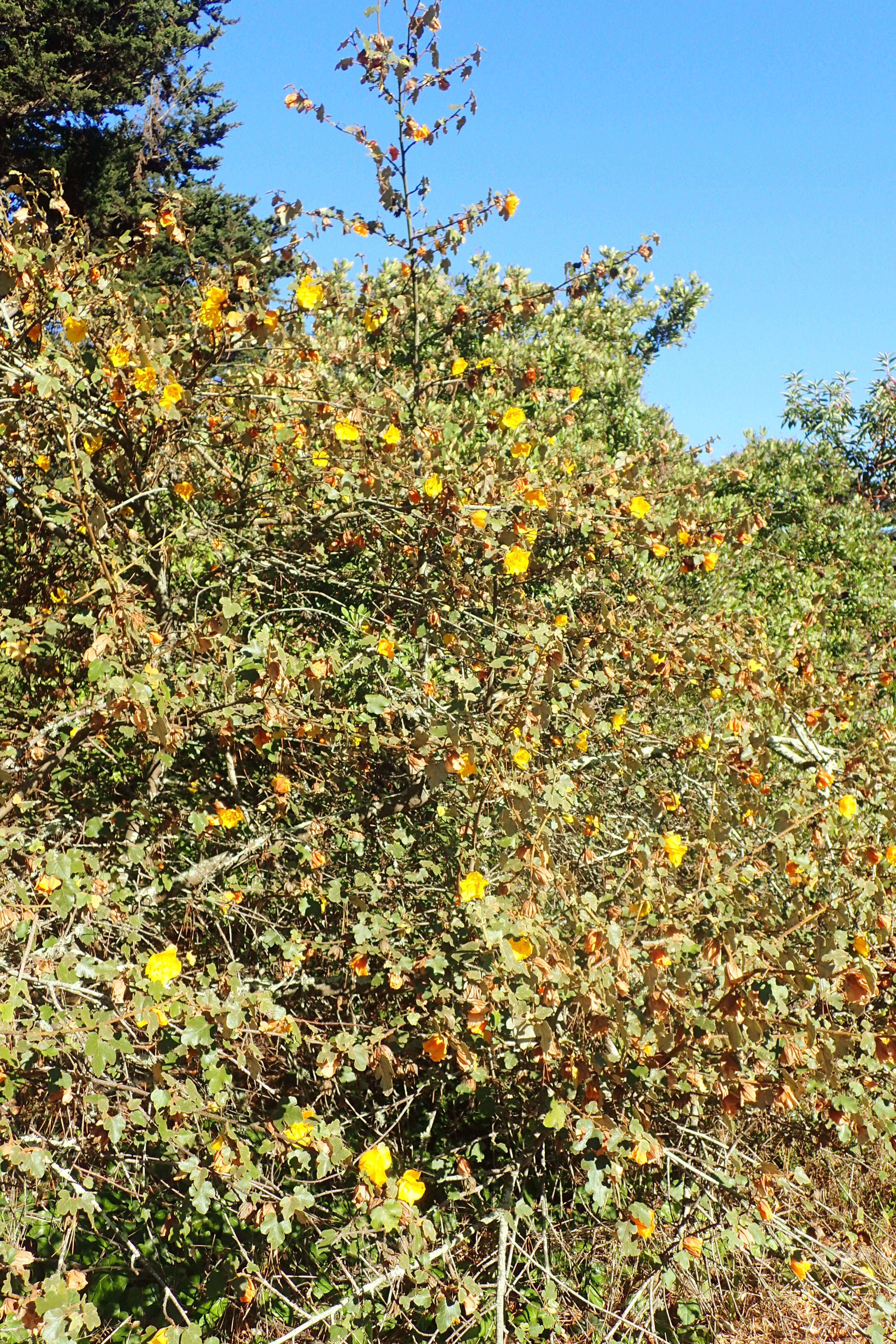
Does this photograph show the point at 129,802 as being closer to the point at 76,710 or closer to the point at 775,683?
the point at 76,710

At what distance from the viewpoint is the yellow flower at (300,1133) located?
1.78 meters

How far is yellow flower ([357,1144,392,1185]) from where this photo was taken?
172cm

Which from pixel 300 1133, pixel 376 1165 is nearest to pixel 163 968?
pixel 300 1133

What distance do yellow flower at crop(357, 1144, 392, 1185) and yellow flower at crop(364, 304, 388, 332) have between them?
2394mm

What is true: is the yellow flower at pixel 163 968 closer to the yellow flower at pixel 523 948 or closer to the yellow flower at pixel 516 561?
the yellow flower at pixel 523 948

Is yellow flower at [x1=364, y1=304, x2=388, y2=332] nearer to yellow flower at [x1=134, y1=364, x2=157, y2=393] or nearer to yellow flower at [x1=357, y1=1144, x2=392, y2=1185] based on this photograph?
yellow flower at [x1=134, y1=364, x2=157, y2=393]

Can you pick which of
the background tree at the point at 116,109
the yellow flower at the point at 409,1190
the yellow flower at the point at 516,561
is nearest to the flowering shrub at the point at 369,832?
the yellow flower at the point at 409,1190

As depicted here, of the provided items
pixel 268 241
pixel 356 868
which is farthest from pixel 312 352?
pixel 356 868

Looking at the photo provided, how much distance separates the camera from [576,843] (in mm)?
2812

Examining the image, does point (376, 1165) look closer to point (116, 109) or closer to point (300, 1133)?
point (300, 1133)

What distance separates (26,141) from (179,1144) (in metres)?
13.7

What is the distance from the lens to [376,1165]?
174 centimetres

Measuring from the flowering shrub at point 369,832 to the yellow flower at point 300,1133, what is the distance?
19 mm

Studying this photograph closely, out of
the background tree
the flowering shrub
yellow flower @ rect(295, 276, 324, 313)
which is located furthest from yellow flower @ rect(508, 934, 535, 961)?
the background tree
